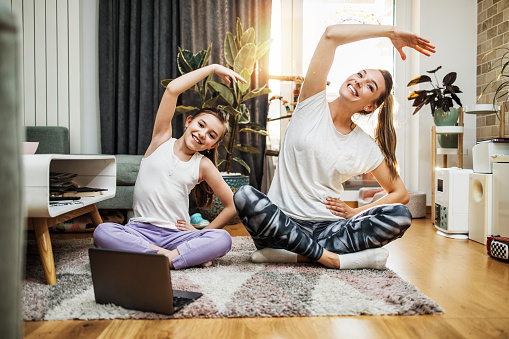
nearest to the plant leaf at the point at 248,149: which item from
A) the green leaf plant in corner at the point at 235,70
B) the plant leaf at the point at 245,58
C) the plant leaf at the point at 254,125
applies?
the green leaf plant in corner at the point at 235,70

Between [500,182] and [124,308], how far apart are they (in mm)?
1903

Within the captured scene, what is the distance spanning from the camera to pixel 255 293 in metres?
1.20

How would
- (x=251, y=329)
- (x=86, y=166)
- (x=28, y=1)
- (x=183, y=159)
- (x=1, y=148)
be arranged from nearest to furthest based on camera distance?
1. (x=1, y=148)
2. (x=251, y=329)
3. (x=183, y=159)
4. (x=86, y=166)
5. (x=28, y=1)

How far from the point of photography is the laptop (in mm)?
1002

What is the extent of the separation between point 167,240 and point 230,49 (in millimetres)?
1873

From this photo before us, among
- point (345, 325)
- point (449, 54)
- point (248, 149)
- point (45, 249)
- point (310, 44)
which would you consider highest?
point (310, 44)

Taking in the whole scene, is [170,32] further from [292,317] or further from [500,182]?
[292,317]

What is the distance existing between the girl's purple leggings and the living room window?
2.01 metres

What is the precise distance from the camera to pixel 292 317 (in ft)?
3.42

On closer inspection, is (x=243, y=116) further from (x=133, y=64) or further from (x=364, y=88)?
(x=364, y=88)

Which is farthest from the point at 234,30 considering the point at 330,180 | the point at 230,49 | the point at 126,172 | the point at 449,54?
the point at 330,180

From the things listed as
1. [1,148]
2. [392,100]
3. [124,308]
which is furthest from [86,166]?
[1,148]

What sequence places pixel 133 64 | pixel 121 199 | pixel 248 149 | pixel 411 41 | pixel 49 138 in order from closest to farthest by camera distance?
1. pixel 411 41
2. pixel 121 199
3. pixel 49 138
4. pixel 248 149
5. pixel 133 64

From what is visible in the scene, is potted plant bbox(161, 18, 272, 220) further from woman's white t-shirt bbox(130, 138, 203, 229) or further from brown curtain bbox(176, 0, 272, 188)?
woman's white t-shirt bbox(130, 138, 203, 229)
